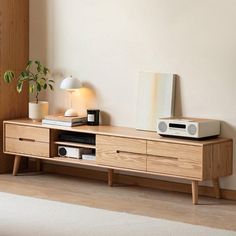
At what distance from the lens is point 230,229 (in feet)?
15.4

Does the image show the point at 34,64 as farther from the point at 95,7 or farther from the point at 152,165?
the point at 152,165

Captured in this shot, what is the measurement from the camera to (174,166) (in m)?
5.36

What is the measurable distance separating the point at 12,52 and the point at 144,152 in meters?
1.81

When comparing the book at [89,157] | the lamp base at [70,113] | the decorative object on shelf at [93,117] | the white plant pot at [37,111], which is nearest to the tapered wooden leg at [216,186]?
the book at [89,157]

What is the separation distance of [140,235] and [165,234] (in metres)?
0.17

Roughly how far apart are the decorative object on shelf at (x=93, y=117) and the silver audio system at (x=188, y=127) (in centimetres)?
82

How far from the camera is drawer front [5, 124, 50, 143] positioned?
6191 millimetres

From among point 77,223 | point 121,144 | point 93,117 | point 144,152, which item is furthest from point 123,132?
point 77,223

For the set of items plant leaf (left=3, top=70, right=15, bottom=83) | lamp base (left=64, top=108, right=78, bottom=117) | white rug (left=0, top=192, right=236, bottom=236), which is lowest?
white rug (left=0, top=192, right=236, bottom=236)

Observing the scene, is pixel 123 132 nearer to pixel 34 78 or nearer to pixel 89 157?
pixel 89 157

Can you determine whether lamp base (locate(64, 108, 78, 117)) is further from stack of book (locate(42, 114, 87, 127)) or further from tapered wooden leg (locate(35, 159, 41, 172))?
tapered wooden leg (locate(35, 159, 41, 172))

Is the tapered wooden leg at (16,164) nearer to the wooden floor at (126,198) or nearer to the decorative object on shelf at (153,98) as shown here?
the wooden floor at (126,198)

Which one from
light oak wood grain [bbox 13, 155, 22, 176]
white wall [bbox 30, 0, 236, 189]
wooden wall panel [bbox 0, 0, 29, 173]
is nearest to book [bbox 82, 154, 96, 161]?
white wall [bbox 30, 0, 236, 189]

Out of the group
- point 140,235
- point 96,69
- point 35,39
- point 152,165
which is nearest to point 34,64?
point 35,39
